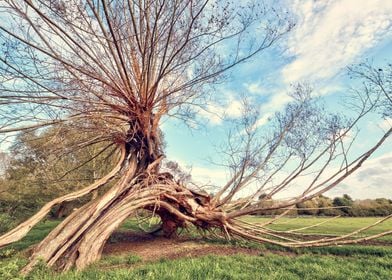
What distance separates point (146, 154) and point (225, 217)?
9.25 ft

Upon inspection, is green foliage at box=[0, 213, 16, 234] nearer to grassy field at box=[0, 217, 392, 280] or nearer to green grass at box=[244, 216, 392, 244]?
grassy field at box=[0, 217, 392, 280]

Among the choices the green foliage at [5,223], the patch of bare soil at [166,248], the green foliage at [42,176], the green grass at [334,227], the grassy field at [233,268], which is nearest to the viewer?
the grassy field at [233,268]

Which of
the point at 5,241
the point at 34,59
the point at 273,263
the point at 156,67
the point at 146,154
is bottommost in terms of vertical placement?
the point at 273,263

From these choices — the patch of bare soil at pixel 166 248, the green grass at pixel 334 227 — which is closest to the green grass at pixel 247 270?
the patch of bare soil at pixel 166 248

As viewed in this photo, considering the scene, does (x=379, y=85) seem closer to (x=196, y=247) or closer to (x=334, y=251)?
(x=334, y=251)

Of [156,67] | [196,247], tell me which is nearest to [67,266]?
[196,247]

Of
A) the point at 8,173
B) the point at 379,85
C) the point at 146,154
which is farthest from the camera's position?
the point at 8,173

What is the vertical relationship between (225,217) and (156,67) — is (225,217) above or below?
below

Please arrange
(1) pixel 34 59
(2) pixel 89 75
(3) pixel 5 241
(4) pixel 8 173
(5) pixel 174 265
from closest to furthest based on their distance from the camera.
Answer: (5) pixel 174 265 < (3) pixel 5 241 < (1) pixel 34 59 < (2) pixel 89 75 < (4) pixel 8 173

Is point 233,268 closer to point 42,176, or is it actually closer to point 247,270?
point 247,270

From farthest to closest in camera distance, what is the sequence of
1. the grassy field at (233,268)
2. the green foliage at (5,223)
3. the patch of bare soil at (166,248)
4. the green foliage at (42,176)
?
1. the green foliage at (5,223)
2. the green foliage at (42,176)
3. the patch of bare soil at (166,248)
4. the grassy field at (233,268)

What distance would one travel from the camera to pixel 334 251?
24.0 feet

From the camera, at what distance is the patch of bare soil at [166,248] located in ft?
22.2

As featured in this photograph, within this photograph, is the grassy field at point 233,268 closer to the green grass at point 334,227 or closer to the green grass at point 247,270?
the green grass at point 247,270
